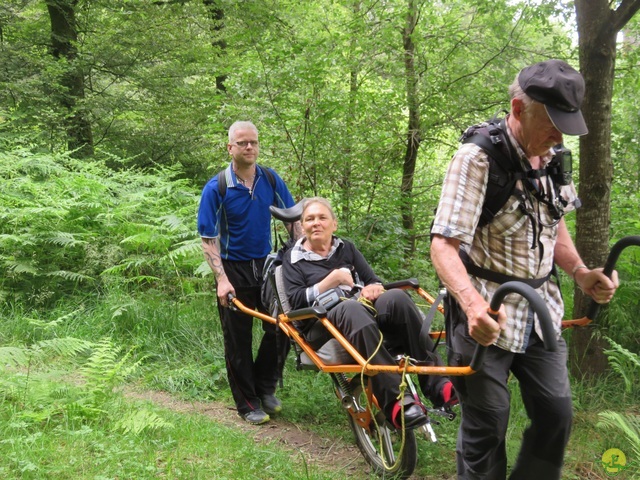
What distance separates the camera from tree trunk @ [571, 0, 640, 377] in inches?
172

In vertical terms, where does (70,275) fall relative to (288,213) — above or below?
below

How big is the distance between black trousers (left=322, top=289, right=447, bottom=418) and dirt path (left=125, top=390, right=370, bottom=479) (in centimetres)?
75

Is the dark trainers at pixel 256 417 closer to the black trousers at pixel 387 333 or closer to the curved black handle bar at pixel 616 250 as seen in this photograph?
the black trousers at pixel 387 333

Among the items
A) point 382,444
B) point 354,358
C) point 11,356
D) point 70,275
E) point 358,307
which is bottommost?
point 382,444

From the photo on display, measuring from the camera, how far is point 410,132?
861 centimetres

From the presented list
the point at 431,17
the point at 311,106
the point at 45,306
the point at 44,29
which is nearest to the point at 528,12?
the point at 431,17

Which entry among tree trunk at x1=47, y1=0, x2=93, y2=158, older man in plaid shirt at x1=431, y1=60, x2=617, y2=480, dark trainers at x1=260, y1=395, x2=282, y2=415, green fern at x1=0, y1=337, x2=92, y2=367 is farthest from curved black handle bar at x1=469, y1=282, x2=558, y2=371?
tree trunk at x1=47, y1=0, x2=93, y2=158

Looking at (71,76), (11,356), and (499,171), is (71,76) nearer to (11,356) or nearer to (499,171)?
(11,356)

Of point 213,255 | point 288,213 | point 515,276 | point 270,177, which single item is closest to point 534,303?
point 515,276

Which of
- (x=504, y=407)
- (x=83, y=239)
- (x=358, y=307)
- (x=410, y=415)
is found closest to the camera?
(x=504, y=407)

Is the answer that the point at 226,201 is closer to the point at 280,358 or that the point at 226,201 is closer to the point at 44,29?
the point at 280,358

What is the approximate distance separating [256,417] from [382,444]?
4.99ft

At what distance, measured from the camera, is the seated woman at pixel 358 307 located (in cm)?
376

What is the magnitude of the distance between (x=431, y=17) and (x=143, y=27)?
5.95m
